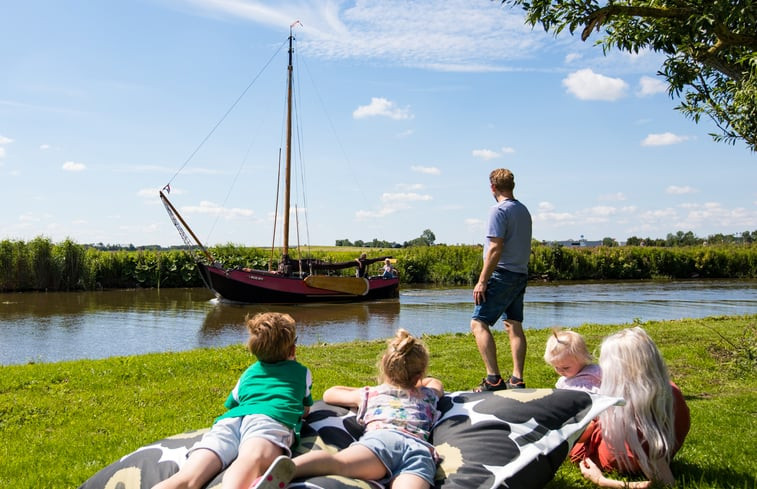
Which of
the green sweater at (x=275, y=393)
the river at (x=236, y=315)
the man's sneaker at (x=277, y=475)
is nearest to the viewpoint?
the man's sneaker at (x=277, y=475)

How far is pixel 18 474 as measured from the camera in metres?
4.32

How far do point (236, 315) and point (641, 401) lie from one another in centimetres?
2168

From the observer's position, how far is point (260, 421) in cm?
332

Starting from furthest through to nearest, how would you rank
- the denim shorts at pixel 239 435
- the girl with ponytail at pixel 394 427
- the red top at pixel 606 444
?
the red top at pixel 606 444 → the denim shorts at pixel 239 435 → the girl with ponytail at pixel 394 427

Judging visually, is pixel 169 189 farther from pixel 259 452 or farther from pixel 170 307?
pixel 259 452

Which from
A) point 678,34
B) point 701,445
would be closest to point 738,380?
point 701,445

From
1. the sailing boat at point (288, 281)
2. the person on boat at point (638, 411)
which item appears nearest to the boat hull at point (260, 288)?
the sailing boat at point (288, 281)

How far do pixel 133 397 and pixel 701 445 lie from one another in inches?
221

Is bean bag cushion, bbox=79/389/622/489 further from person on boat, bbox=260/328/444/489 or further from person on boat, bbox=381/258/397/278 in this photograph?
person on boat, bbox=381/258/397/278

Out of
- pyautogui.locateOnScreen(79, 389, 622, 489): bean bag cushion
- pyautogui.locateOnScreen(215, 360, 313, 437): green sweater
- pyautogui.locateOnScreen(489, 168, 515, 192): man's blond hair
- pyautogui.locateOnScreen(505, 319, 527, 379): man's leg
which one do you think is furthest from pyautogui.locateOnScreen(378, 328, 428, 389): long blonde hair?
pyautogui.locateOnScreen(489, 168, 515, 192): man's blond hair

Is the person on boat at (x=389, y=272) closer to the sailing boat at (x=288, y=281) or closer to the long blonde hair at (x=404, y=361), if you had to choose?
the sailing boat at (x=288, y=281)

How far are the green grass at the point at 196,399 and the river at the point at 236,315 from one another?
224 inches

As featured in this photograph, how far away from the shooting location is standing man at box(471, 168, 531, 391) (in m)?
5.62

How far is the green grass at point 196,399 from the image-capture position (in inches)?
167
